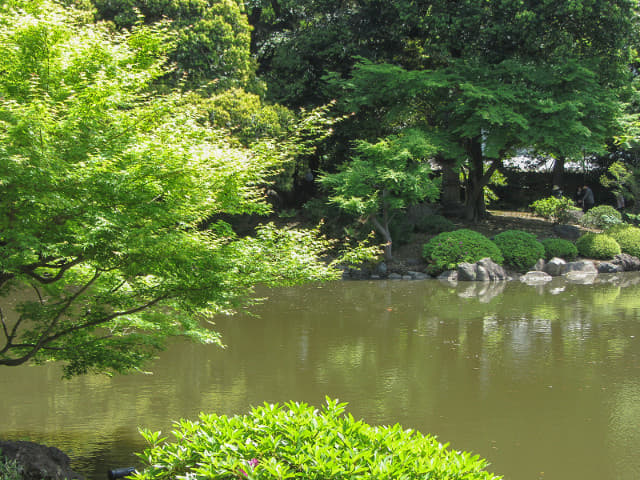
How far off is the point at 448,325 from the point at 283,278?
657 cm

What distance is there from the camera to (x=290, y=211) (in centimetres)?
2041

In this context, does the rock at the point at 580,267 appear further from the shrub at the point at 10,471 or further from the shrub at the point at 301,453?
the shrub at the point at 10,471

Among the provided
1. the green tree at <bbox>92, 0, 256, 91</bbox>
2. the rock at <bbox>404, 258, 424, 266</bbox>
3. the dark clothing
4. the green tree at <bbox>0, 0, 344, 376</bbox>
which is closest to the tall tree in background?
the green tree at <bbox>92, 0, 256, 91</bbox>

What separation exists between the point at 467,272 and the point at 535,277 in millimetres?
1971

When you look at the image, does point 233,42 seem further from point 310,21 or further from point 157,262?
point 157,262

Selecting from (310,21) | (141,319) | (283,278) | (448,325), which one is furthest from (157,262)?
(310,21)

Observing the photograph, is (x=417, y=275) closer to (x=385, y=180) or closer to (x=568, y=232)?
(x=385, y=180)

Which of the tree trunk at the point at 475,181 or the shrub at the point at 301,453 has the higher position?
the tree trunk at the point at 475,181

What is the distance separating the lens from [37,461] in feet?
14.6

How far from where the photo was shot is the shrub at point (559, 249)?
17.5m

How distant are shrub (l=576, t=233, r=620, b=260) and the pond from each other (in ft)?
19.6

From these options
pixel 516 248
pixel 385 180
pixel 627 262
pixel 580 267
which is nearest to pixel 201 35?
pixel 385 180

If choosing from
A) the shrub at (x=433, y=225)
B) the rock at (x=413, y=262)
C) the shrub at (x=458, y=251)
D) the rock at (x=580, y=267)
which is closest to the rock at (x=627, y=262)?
the rock at (x=580, y=267)

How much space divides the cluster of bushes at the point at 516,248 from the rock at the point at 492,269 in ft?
0.95
